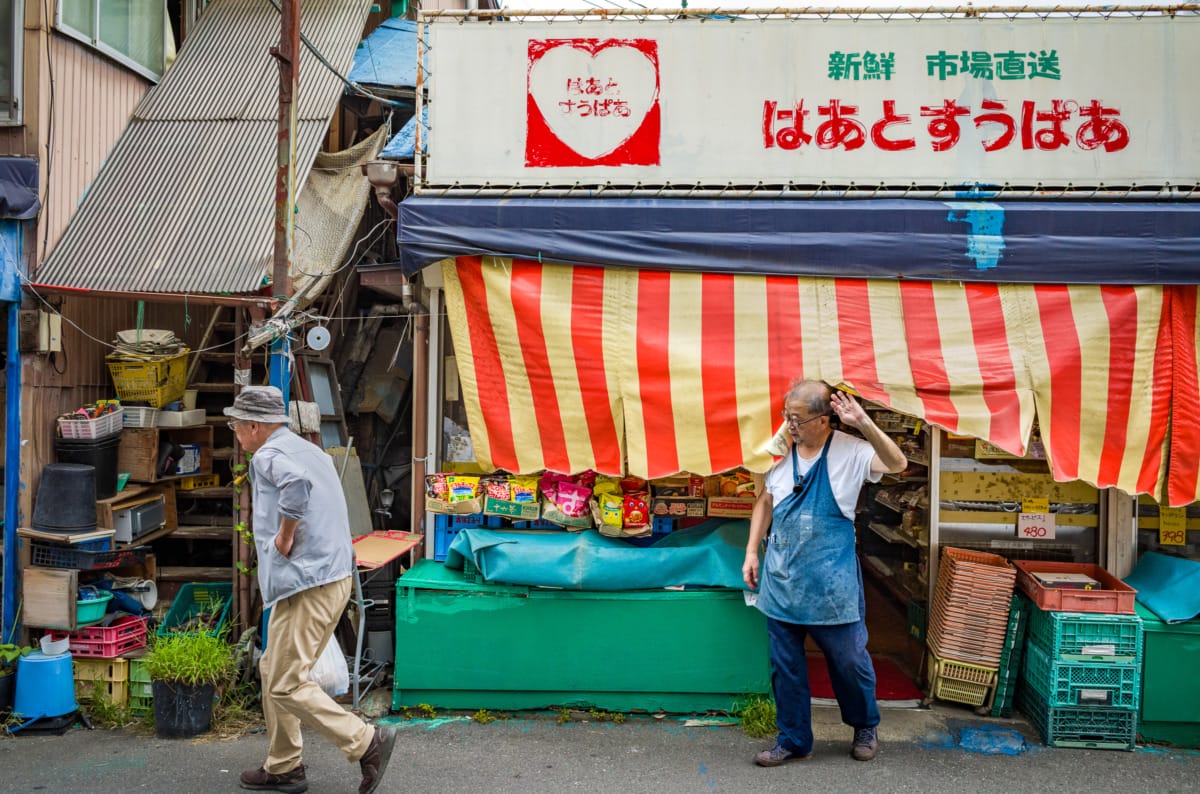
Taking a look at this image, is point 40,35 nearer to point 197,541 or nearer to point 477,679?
point 197,541

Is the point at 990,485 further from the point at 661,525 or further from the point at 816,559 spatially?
the point at 661,525

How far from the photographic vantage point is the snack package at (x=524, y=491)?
6.12 metres

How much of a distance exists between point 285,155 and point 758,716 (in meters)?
4.78

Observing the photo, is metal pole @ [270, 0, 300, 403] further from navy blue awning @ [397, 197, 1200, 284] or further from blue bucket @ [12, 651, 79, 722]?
blue bucket @ [12, 651, 79, 722]

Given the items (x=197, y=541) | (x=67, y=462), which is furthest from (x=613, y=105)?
(x=197, y=541)

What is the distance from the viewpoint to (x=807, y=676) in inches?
196

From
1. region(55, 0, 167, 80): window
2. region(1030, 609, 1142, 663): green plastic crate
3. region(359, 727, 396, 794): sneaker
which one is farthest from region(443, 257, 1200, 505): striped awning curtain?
region(55, 0, 167, 80): window

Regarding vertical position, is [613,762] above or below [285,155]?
below

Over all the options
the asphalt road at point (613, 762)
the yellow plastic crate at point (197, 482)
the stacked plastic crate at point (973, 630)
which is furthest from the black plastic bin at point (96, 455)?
the stacked plastic crate at point (973, 630)

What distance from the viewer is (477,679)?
577cm

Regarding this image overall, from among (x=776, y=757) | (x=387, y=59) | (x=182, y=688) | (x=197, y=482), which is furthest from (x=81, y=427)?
(x=776, y=757)

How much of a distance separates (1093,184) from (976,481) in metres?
2.18

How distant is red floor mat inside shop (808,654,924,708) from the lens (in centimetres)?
604

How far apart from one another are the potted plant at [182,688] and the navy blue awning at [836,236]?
287 cm
